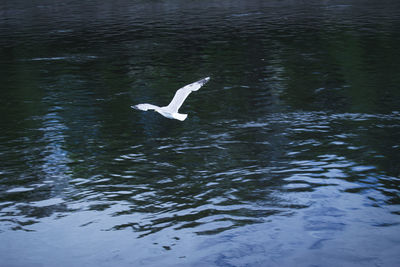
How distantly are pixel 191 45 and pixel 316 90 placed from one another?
1960 cm

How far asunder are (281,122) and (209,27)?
37404mm

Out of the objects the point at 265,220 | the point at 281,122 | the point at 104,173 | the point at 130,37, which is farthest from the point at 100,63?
the point at 265,220

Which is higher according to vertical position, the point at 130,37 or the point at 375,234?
the point at 130,37

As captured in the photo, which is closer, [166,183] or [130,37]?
[166,183]

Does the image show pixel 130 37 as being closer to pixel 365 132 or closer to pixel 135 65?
pixel 135 65

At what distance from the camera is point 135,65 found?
4144cm

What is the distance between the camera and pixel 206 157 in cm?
2177

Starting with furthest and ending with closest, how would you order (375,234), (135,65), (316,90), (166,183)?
(135,65)
(316,90)
(166,183)
(375,234)

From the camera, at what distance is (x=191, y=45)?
49625 millimetres

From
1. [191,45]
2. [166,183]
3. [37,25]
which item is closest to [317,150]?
[166,183]

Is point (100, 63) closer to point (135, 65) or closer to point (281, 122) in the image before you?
point (135, 65)

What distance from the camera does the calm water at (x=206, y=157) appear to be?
15.6 meters

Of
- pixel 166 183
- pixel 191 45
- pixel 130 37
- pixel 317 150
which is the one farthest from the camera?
pixel 130 37

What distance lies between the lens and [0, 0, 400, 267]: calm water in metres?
15.6
